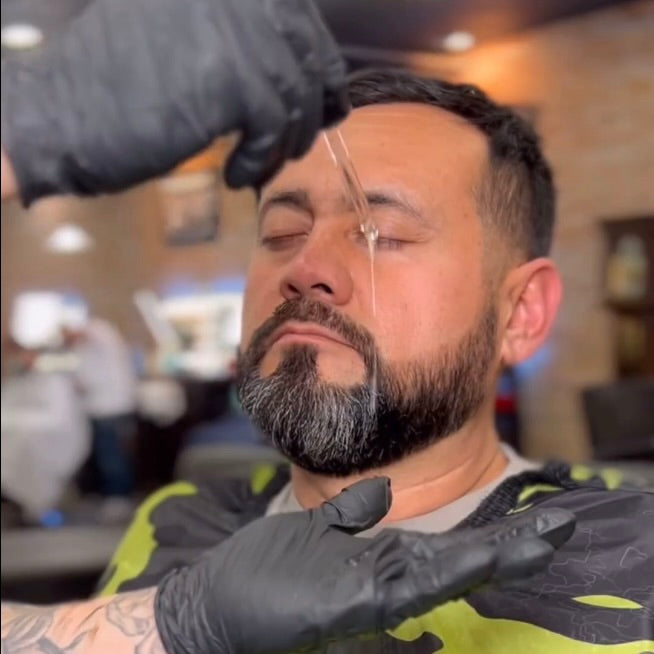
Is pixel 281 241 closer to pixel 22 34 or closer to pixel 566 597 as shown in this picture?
pixel 566 597

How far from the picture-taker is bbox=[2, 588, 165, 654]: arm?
2.78 feet

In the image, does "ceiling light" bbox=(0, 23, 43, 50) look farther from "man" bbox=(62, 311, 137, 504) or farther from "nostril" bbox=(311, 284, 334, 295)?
"nostril" bbox=(311, 284, 334, 295)

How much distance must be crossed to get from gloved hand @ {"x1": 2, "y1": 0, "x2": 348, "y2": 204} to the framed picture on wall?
3.15 metres

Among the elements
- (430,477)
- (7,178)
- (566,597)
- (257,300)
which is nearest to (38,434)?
(257,300)

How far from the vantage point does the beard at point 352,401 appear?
110 centimetres

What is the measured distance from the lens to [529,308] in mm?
1330

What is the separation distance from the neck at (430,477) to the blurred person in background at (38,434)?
33.2 inches

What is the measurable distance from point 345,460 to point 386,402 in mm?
88

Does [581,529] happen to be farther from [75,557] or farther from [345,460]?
[75,557]

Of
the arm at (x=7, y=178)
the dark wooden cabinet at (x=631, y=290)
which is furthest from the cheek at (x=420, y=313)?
the dark wooden cabinet at (x=631, y=290)

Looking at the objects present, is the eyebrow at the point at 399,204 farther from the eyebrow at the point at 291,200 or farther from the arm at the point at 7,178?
the arm at the point at 7,178

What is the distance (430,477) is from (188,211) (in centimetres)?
303

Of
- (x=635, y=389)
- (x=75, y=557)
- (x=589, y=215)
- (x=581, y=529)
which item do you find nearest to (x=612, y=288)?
(x=589, y=215)

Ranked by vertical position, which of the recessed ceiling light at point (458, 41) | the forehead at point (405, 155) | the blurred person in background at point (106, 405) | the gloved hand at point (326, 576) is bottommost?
the blurred person in background at point (106, 405)
